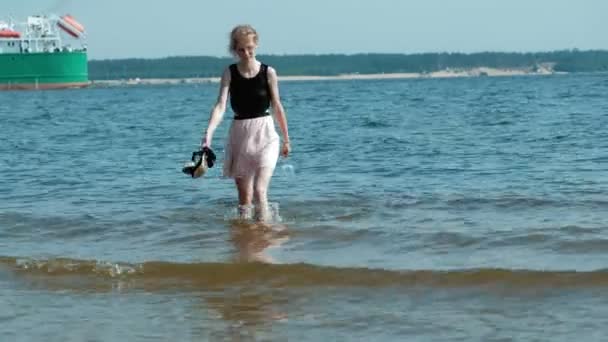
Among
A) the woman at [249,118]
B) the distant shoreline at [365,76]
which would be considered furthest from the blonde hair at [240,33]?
the distant shoreline at [365,76]

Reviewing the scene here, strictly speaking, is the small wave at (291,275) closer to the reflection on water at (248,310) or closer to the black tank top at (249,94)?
the reflection on water at (248,310)

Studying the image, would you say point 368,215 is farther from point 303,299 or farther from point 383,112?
point 383,112

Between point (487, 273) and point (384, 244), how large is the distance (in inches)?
54.8

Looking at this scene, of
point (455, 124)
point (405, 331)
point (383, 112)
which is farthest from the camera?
point (383, 112)

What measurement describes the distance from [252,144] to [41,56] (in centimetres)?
7696

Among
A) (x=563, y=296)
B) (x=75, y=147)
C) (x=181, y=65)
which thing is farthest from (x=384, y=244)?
(x=181, y=65)

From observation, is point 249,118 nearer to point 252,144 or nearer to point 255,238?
point 252,144

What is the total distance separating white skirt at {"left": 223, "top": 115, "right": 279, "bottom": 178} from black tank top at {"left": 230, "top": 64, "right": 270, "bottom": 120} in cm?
6

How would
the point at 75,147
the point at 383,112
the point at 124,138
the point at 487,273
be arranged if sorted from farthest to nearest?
the point at 383,112 < the point at 124,138 < the point at 75,147 < the point at 487,273

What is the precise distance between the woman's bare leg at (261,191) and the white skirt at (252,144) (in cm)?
4

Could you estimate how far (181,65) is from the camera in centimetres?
16175

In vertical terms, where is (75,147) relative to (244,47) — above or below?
below

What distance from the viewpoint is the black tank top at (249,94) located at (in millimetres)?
7402

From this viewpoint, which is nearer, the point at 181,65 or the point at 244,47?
the point at 244,47
